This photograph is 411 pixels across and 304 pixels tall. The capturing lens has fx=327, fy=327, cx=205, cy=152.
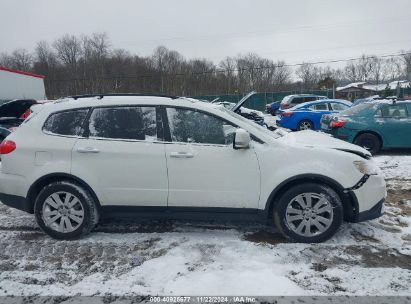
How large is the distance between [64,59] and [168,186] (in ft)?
242

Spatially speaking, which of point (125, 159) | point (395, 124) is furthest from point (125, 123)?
point (395, 124)

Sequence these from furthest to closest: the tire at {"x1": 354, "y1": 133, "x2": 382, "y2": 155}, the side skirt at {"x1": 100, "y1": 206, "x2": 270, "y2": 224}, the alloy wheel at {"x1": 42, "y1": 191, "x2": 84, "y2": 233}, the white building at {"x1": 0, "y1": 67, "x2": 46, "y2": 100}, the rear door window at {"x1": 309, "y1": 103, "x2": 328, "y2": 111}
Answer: the white building at {"x1": 0, "y1": 67, "x2": 46, "y2": 100}
the rear door window at {"x1": 309, "y1": 103, "x2": 328, "y2": 111}
the tire at {"x1": 354, "y1": 133, "x2": 382, "y2": 155}
the alloy wheel at {"x1": 42, "y1": 191, "x2": 84, "y2": 233}
the side skirt at {"x1": 100, "y1": 206, "x2": 270, "y2": 224}

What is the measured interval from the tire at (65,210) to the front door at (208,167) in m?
1.01

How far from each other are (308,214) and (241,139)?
3.83ft

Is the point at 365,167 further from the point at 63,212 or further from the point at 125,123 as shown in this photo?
the point at 63,212

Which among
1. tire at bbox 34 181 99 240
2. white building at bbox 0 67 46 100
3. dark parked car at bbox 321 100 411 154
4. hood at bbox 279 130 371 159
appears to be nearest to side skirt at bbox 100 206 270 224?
tire at bbox 34 181 99 240

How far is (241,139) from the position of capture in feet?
11.8

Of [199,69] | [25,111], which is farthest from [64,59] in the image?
[25,111]

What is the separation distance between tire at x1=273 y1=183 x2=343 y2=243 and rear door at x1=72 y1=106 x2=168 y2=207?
1406 mm

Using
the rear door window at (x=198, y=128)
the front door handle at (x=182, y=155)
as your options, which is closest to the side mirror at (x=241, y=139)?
the rear door window at (x=198, y=128)

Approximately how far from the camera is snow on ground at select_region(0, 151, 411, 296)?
300cm

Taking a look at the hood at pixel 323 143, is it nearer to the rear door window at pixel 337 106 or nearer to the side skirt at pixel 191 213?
the side skirt at pixel 191 213

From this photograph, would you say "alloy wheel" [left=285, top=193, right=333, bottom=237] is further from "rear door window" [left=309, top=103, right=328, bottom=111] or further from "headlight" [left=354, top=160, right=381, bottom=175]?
"rear door window" [left=309, top=103, right=328, bottom=111]

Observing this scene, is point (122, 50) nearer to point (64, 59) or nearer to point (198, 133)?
point (64, 59)
